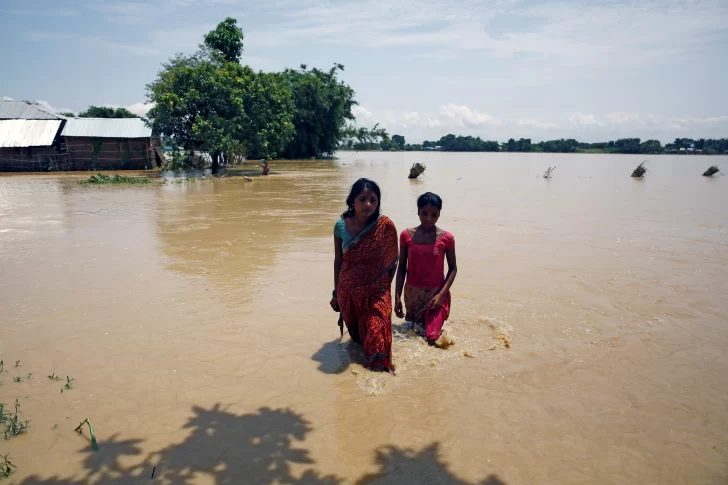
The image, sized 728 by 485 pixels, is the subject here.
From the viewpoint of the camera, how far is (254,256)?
7.96 metres

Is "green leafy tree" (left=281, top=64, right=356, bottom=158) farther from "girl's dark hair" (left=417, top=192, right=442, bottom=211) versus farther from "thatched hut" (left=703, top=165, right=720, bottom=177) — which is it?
"girl's dark hair" (left=417, top=192, right=442, bottom=211)

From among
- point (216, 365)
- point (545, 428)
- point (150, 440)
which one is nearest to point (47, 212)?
point (216, 365)

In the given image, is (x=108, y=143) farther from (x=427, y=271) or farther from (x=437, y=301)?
(x=437, y=301)

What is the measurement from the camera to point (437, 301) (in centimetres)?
433

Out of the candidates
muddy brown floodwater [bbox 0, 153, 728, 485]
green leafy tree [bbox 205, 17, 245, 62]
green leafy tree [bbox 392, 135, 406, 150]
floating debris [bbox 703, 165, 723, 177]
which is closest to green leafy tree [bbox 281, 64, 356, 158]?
green leafy tree [bbox 205, 17, 245, 62]

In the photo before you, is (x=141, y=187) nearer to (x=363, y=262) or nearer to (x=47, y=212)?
(x=47, y=212)

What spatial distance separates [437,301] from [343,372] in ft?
3.45

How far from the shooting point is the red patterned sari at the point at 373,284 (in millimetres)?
3896

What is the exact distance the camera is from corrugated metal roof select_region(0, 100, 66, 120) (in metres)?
31.7

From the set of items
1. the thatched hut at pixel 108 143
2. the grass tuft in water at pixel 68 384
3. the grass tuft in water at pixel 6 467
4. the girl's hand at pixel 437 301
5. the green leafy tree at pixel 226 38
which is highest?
the green leafy tree at pixel 226 38

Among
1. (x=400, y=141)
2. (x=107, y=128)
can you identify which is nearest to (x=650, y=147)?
(x=400, y=141)

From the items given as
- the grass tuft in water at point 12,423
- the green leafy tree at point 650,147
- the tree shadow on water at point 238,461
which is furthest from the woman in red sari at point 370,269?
the green leafy tree at point 650,147

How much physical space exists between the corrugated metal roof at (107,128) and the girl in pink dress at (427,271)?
2956 cm

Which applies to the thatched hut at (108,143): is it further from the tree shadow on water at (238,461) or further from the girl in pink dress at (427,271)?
the tree shadow on water at (238,461)
